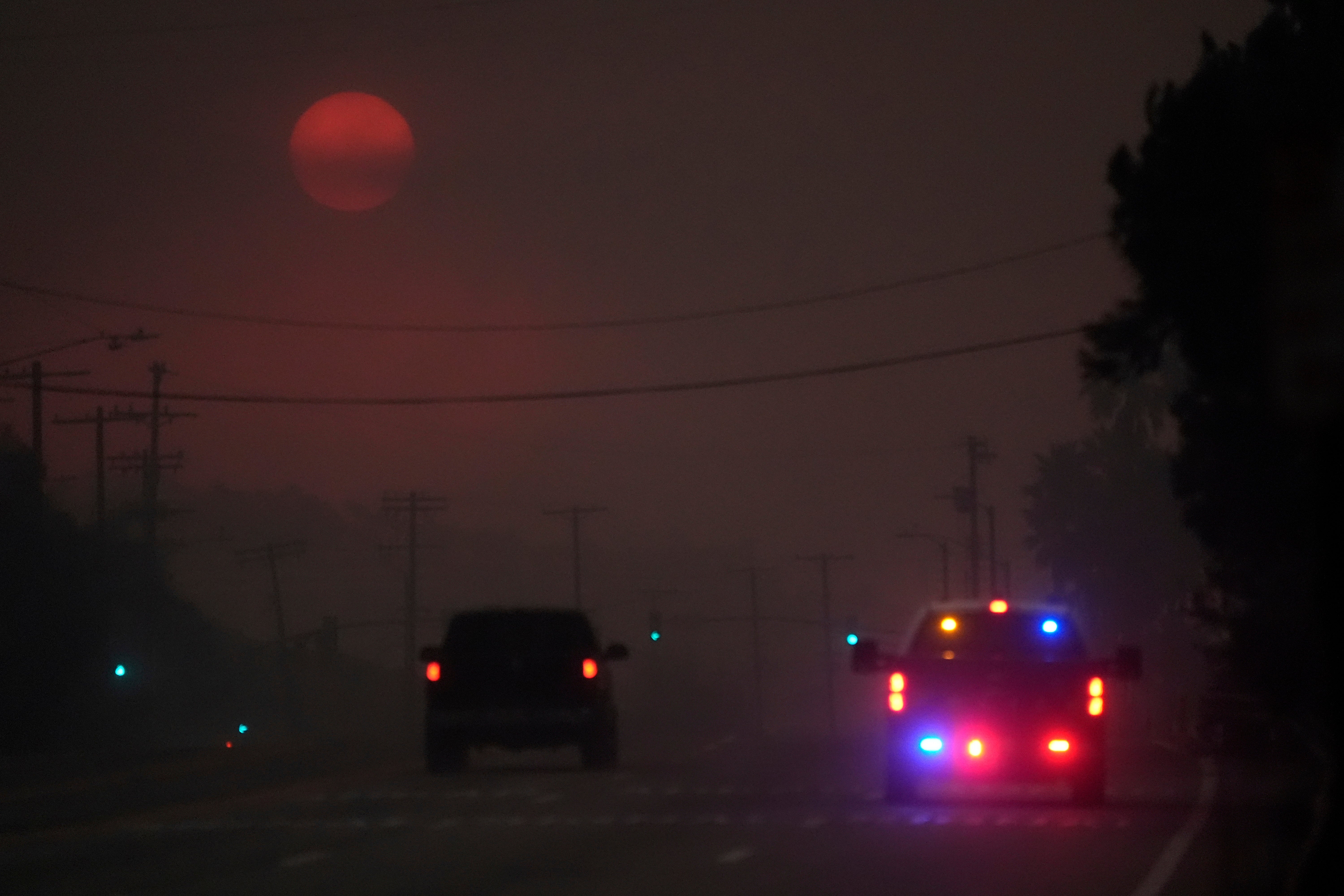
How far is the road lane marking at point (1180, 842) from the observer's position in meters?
15.0

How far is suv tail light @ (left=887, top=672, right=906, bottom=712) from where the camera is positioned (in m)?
23.4

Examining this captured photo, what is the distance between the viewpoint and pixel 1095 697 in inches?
917

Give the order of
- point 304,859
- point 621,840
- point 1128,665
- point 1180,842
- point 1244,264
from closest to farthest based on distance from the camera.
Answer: point 304,859 < point 1180,842 < point 621,840 < point 1128,665 < point 1244,264

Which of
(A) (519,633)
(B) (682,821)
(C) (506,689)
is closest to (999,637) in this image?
(B) (682,821)

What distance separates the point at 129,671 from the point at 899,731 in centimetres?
6259

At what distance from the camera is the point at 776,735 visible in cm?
5575

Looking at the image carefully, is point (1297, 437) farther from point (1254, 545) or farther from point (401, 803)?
point (401, 803)

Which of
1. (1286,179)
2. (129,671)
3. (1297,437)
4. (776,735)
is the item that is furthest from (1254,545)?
(129,671)

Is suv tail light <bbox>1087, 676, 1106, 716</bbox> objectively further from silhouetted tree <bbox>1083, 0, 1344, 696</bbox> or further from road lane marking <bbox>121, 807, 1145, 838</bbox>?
silhouetted tree <bbox>1083, 0, 1344, 696</bbox>

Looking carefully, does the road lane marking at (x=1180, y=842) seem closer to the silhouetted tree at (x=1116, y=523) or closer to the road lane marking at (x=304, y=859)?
the road lane marking at (x=304, y=859)

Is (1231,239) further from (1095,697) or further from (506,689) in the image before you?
(506,689)

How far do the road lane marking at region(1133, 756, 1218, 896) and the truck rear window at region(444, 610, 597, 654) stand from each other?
830cm

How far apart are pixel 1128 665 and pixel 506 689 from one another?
29.7 ft

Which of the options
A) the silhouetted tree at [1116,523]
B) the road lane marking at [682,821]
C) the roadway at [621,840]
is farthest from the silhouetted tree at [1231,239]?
the silhouetted tree at [1116,523]
